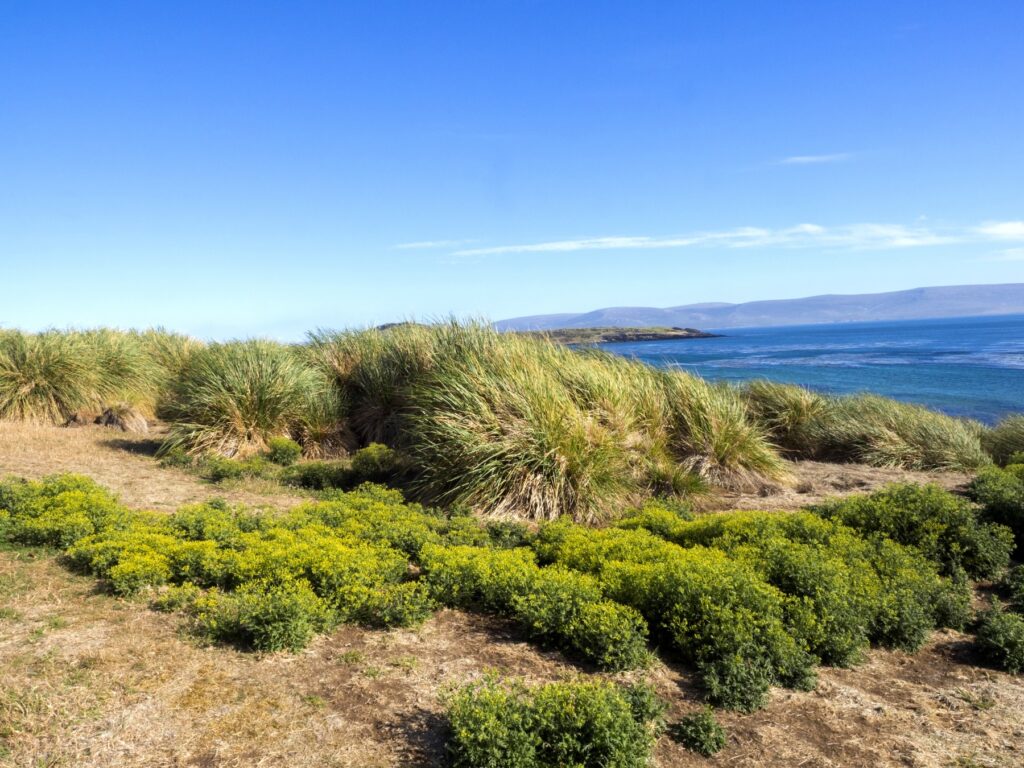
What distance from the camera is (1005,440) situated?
13062 mm

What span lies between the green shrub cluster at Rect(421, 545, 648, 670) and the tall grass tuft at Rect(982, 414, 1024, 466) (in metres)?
11.1

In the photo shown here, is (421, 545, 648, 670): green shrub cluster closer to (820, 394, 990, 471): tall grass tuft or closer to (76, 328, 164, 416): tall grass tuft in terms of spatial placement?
(820, 394, 990, 471): tall grass tuft

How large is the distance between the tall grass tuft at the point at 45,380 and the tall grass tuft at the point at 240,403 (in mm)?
3178

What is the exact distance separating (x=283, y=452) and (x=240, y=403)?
5.35 feet

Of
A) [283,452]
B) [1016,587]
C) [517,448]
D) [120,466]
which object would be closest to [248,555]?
[517,448]

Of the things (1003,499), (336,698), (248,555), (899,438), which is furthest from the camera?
(899,438)

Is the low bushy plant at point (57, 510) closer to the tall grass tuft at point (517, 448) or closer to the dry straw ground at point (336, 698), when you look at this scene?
the dry straw ground at point (336, 698)

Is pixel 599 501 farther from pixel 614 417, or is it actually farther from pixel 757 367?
pixel 757 367

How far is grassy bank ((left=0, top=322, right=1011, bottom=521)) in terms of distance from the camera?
346 inches

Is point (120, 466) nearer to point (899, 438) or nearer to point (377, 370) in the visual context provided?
point (377, 370)

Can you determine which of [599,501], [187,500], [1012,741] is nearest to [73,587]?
[187,500]

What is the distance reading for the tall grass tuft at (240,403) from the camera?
1162 cm

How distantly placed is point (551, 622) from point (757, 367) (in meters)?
46.6

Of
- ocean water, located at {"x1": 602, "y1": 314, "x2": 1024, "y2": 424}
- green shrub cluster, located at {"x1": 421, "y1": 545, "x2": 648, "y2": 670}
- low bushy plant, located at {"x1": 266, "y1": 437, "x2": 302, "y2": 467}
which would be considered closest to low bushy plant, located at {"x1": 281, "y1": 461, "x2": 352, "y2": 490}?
low bushy plant, located at {"x1": 266, "y1": 437, "x2": 302, "y2": 467}
